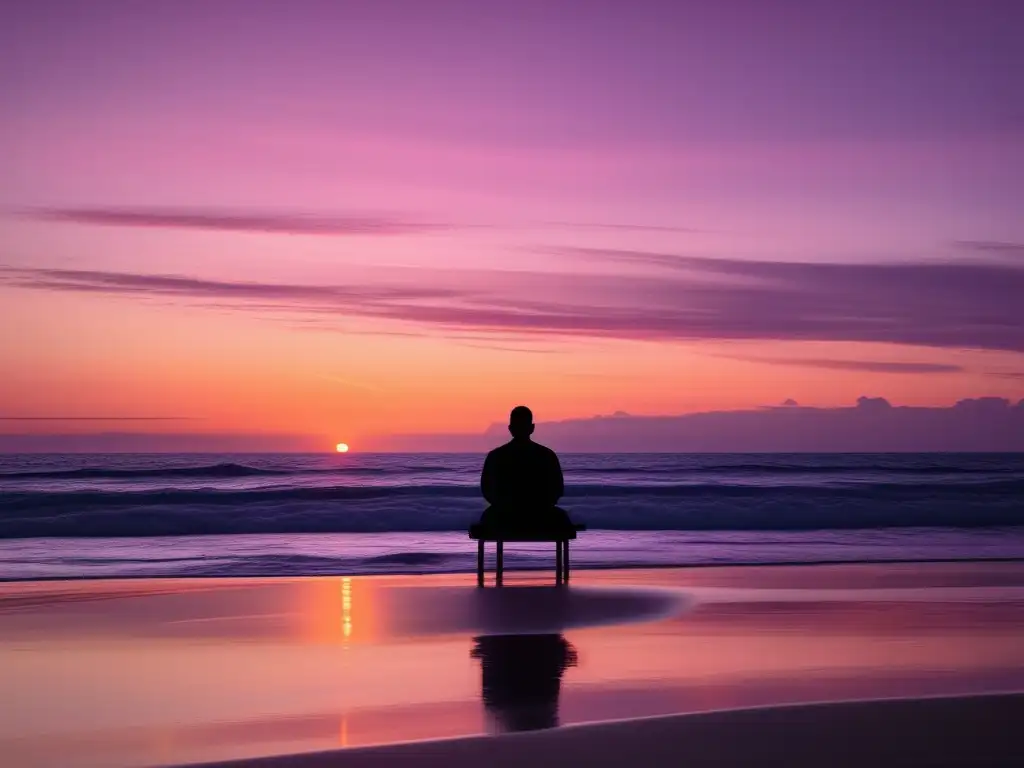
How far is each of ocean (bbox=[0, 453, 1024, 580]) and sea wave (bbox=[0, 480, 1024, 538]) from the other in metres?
0.08

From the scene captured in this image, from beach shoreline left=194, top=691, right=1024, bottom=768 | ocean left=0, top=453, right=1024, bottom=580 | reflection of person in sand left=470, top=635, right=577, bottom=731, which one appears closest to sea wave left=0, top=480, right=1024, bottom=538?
ocean left=0, top=453, right=1024, bottom=580

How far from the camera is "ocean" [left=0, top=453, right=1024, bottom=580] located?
15.5m

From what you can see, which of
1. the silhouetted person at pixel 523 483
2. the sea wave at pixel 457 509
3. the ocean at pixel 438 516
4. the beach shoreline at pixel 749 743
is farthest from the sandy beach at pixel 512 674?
the sea wave at pixel 457 509

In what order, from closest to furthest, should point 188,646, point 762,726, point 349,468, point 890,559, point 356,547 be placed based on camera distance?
point 762,726 < point 188,646 < point 890,559 < point 356,547 < point 349,468

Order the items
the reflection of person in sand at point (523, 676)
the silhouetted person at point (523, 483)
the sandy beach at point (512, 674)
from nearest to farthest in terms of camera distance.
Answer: the sandy beach at point (512, 674) → the reflection of person in sand at point (523, 676) → the silhouetted person at point (523, 483)

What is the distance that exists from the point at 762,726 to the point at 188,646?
418 cm

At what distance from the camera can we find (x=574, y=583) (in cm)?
1200

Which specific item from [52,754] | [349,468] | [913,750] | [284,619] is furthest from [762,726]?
[349,468]

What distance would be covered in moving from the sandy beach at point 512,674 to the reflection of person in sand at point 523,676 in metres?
0.02

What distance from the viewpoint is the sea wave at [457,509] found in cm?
2570

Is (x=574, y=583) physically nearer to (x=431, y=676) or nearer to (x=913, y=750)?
(x=431, y=676)

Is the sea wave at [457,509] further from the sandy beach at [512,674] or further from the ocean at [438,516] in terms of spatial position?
the sandy beach at [512,674]

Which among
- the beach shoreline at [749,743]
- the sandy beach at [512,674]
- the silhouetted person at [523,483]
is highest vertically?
the silhouetted person at [523,483]

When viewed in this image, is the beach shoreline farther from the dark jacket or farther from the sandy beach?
the dark jacket
